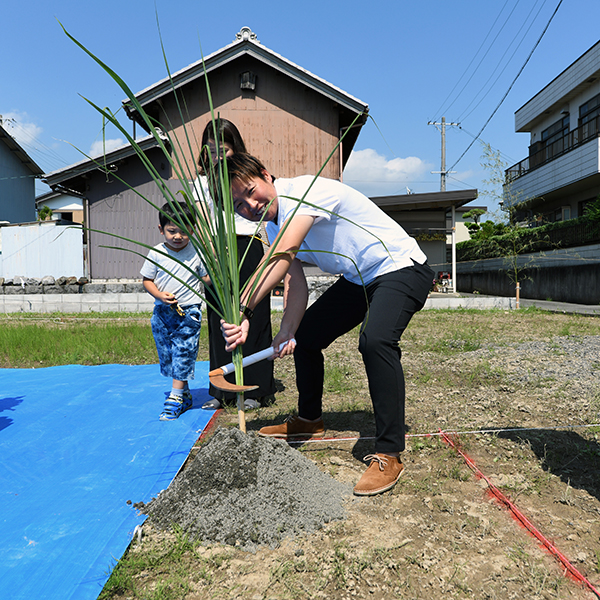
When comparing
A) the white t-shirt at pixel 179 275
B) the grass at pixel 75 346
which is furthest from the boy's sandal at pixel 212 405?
the grass at pixel 75 346

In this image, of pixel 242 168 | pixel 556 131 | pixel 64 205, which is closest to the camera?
pixel 242 168

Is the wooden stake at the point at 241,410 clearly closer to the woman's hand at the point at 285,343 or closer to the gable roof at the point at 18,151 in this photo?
the woman's hand at the point at 285,343

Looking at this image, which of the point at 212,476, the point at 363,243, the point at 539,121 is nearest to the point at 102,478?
the point at 212,476

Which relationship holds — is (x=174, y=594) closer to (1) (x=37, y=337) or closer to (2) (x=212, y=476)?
(2) (x=212, y=476)

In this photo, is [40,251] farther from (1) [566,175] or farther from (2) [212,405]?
(1) [566,175]

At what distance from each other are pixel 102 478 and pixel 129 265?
875cm

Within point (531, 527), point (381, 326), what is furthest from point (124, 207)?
point (531, 527)

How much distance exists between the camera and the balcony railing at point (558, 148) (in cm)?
1323

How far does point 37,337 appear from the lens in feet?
18.5

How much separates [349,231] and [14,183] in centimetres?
2181

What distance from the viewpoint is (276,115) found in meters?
10.2

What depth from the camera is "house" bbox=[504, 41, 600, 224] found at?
42.9 feet

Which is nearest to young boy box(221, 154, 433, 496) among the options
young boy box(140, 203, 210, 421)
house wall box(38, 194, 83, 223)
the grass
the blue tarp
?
the blue tarp

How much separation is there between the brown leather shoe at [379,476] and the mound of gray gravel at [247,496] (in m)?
0.07
